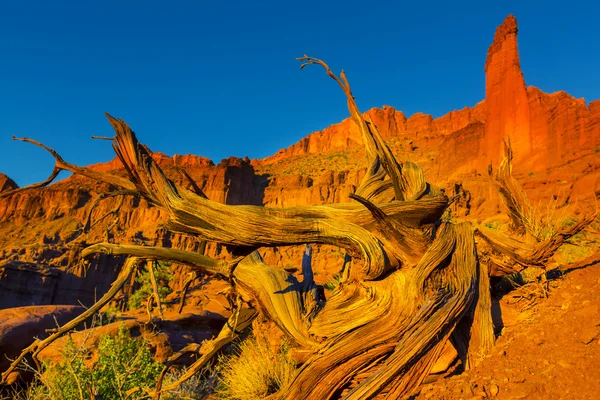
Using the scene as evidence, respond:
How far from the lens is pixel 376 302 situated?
15.1ft

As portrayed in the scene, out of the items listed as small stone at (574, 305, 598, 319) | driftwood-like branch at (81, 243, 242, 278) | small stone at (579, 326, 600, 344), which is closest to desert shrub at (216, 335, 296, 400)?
driftwood-like branch at (81, 243, 242, 278)

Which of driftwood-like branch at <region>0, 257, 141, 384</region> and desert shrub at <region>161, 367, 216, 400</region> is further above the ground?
driftwood-like branch at <region>0, 257, 141, 384</region>

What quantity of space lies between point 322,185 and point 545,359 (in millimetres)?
59121

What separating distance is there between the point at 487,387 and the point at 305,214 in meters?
2.48

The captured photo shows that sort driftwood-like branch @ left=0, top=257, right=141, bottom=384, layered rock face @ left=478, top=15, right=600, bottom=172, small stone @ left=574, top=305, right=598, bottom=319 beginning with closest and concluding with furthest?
1. driftwood-like branch @ left=0, top=257, right=141, bottom=384
2. small stone @ left=574, top=305, right=598, bottom=319
3. layered rock face @ left=478, top=15, right=600, bottom=172

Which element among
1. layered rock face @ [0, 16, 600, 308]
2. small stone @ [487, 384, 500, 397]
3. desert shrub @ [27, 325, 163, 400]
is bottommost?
desert shrub @ [27, 325, 163, 400]

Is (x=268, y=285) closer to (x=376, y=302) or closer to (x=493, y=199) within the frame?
(x=376, y=302)

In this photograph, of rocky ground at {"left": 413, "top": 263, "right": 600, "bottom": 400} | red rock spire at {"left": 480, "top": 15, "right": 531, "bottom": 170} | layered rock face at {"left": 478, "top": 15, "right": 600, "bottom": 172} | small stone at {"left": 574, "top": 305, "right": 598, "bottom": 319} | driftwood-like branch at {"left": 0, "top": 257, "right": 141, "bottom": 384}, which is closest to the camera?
rocky ground at {"left": 413, "top": 263, "right": 600, "bottom": 400}

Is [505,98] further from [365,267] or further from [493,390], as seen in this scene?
[493,390]

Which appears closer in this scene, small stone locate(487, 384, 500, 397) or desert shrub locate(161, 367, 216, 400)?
small stone locate(487, 384, 500, 397)

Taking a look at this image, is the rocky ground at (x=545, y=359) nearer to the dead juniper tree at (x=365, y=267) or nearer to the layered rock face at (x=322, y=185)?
the dead juniper tree at (x=365, y=267)

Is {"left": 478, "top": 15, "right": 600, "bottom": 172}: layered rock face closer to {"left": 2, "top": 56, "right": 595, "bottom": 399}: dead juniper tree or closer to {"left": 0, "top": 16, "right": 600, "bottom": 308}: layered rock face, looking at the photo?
{"left": 0, "top": 16, "right": 600, "bottom": 308}: layered rock face

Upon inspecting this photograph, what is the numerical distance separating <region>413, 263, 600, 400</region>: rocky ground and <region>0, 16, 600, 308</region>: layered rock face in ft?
10.7

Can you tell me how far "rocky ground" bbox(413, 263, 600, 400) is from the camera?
3.42m
